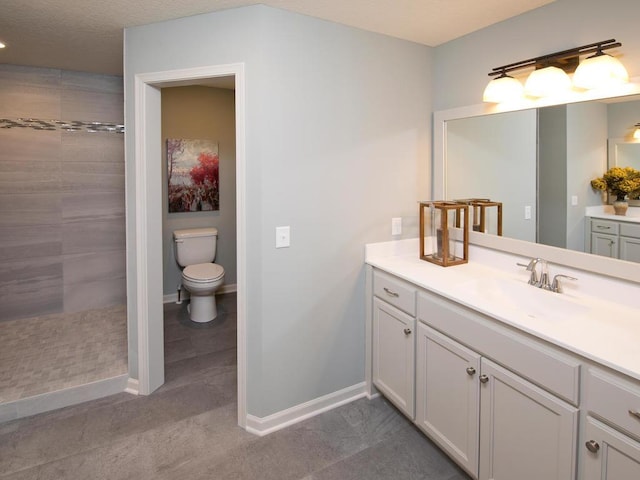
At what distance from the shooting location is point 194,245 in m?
4.03

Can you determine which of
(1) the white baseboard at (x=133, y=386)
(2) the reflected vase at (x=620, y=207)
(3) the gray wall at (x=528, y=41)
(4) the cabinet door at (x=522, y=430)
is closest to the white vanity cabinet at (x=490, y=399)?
(4) the cabinet door at (x=522, y=430)

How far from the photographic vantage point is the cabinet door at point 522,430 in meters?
1.33

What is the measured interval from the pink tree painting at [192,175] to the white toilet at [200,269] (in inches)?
11.5

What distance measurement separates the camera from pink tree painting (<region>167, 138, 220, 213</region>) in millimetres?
4084

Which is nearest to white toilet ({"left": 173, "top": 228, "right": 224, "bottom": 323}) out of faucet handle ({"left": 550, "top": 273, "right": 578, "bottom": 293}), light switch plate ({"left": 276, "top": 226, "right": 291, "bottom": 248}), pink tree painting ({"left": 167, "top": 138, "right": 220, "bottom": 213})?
pink tree painting ({"left": 167, "top": 138, "right": 220, "bottom": 213})

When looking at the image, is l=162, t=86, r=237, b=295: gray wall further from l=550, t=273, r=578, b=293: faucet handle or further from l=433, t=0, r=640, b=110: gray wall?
l=550, t=273, r=578, b=293: faucet handle

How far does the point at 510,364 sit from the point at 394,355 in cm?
81

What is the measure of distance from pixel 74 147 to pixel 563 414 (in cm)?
399

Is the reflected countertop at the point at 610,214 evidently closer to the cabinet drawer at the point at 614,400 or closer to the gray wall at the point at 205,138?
the cabinet drawer at the point at 614,400

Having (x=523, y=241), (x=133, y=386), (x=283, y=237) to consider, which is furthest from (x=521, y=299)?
(x=133, y=386)

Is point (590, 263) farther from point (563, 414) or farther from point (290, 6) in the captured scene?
point (290, 6)

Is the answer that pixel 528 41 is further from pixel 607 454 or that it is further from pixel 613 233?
pixel 607 454

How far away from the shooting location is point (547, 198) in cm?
205

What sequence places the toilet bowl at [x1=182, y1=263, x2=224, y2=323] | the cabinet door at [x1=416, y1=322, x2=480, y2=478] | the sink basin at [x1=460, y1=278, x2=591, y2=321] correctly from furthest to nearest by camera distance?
the toilet bowl at [x1=182, y1=263, x2=224, y2=323] < the cabinet door at [x1=416, y1=322, x2=480, y2=478] < the sink basin at [x1=460, y1=278, x2=591, y2=321]
